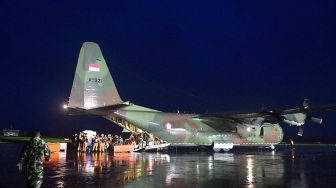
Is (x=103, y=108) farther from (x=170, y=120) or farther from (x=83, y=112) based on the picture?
(x=170, y=120)

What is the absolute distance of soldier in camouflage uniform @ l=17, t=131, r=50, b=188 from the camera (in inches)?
447

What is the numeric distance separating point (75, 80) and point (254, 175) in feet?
62.7

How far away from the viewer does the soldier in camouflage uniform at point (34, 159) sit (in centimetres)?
1134

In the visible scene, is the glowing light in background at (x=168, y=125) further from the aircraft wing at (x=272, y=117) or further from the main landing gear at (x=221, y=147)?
the main landing gear at (x=221, y=147)

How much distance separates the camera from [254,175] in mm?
16969

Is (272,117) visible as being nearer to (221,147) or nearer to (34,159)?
(221,147)

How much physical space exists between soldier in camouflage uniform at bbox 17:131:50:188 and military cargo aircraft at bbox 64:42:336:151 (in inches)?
713

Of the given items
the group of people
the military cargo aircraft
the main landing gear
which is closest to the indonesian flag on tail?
the military cargo aircraft

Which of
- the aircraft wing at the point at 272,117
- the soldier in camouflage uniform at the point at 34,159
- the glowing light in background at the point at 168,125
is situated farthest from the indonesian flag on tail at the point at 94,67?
the soldier in camouflage uniform at the point at 34,159

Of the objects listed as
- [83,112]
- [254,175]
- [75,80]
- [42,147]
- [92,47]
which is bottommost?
[254,175]

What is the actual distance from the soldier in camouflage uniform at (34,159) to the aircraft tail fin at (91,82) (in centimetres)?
1961

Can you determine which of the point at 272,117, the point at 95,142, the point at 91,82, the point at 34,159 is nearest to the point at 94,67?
the point at 91,82

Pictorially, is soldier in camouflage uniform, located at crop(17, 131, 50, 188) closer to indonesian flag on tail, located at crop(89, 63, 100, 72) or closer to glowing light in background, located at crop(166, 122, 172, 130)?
indonesian flag on tail, located at crop(89, 63, 100, 72)

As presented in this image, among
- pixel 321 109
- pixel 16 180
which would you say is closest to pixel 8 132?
pixel 321 109
